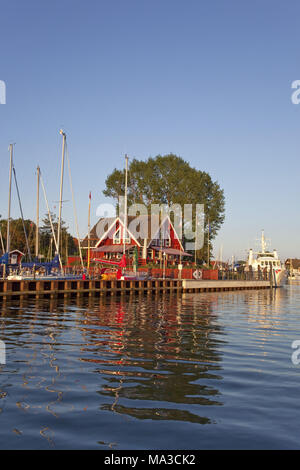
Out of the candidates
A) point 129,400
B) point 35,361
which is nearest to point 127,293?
point 35,361

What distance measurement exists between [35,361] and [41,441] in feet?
17.3

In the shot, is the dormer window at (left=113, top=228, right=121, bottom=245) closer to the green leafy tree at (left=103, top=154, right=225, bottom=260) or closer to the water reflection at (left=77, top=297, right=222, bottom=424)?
the green leafy tree at (left=103, top=154, right=225, bottom=260)

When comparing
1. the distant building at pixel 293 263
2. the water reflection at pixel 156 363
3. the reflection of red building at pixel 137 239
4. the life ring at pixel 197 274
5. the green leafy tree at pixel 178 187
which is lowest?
the water reflection at pixel 156 363

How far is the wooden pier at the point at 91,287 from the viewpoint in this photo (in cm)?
3144

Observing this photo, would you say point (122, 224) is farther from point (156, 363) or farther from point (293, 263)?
point (293, 263)

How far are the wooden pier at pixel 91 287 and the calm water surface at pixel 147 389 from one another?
1360 cm

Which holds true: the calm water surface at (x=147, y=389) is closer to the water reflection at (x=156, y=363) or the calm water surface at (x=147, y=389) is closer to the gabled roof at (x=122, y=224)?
the water reflection at (x=156, y=363)

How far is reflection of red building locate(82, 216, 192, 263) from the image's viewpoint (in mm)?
63125

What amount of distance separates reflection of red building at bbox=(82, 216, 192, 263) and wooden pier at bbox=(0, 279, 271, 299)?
1154 centimetres

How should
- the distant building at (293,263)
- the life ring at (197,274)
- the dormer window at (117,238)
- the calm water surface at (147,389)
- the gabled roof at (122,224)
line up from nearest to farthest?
the calm water surface at (147,389), the life ring at (197,274), the gabled roof at (122,224), the dormer window at (117,238), the distant building at (293,263)

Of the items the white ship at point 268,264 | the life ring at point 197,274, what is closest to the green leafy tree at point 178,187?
the white ship at point 268,264

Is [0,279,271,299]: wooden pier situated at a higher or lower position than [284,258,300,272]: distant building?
lower

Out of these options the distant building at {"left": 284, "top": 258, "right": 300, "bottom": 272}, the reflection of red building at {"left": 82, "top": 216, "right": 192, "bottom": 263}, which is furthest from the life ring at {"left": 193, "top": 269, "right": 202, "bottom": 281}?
the distant building at {"left": 284, "top": 258, "right": 300, "bottom": 272}
